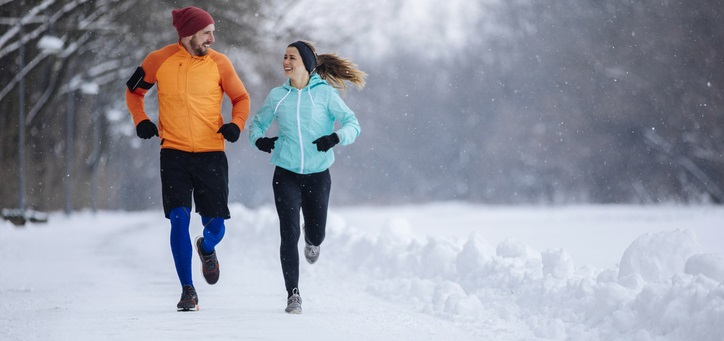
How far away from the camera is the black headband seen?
7586mm

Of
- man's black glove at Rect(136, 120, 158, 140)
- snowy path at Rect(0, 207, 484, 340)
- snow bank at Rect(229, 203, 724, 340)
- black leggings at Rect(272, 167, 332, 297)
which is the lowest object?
snowy path at Rect(0, 207, 484, 340)

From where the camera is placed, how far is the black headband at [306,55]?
24.9 ft

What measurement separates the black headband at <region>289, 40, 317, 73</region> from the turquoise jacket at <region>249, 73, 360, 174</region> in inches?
3.2

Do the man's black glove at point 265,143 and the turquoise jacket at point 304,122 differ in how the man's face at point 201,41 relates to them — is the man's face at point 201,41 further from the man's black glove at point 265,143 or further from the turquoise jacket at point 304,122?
the man's black glove at point 265,143

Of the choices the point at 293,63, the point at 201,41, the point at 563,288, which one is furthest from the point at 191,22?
the point at 563,288

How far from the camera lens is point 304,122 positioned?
24.7ft

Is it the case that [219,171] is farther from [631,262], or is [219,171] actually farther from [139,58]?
[139,58]

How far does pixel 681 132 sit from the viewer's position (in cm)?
4622

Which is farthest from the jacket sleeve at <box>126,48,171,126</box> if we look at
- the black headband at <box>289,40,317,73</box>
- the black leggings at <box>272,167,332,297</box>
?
the black leggings at <box>272,167,332,297</box>

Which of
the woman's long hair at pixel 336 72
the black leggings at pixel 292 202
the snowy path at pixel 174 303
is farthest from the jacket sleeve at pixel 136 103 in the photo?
the snowy path at pixel 174 303

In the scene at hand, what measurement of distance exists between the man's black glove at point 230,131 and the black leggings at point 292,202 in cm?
37

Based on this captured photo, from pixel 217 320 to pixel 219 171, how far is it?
1098mm

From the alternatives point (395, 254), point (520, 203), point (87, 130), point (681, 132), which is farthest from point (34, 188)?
point (520, 203)

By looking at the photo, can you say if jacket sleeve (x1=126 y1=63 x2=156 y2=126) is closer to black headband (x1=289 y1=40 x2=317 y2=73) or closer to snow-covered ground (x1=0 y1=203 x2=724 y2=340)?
black headband (x1=289 y1=40 x2=317 y2=73)
